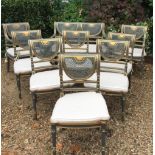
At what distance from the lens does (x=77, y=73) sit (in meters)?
3.91

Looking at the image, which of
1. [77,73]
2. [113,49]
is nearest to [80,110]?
[77,73]

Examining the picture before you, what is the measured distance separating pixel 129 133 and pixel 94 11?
4090 mm

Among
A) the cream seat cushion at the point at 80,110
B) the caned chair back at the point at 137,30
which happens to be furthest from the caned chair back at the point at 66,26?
the cream seat cushion at the point at 80,110

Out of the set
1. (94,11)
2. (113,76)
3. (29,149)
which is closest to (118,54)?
(113,76)

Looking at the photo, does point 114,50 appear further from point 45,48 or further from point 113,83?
point 45,48

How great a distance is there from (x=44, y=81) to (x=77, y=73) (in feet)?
2.32

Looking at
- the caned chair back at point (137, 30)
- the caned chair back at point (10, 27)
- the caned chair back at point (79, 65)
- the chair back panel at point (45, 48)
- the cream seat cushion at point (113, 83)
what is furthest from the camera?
the caned chair back at point (10, 27)

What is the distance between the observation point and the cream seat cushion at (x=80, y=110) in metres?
3.44

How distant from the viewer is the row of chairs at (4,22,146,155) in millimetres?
3512

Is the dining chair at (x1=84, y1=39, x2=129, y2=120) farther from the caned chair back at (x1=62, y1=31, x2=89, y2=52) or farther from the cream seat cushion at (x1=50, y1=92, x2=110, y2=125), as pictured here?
the caned chair back at (x1=62, y1=31, x2=89, y2=52)

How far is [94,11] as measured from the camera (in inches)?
301

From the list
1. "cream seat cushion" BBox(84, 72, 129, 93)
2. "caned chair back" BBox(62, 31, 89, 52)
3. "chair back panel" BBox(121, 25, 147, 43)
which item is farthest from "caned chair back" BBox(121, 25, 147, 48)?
"cream seat cushion" BBox(84, 72, 129, 93)

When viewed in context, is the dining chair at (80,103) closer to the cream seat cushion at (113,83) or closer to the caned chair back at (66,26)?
the cream seat cushion at (113,83)

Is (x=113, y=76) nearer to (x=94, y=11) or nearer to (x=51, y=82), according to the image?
(x=51, y=82)
